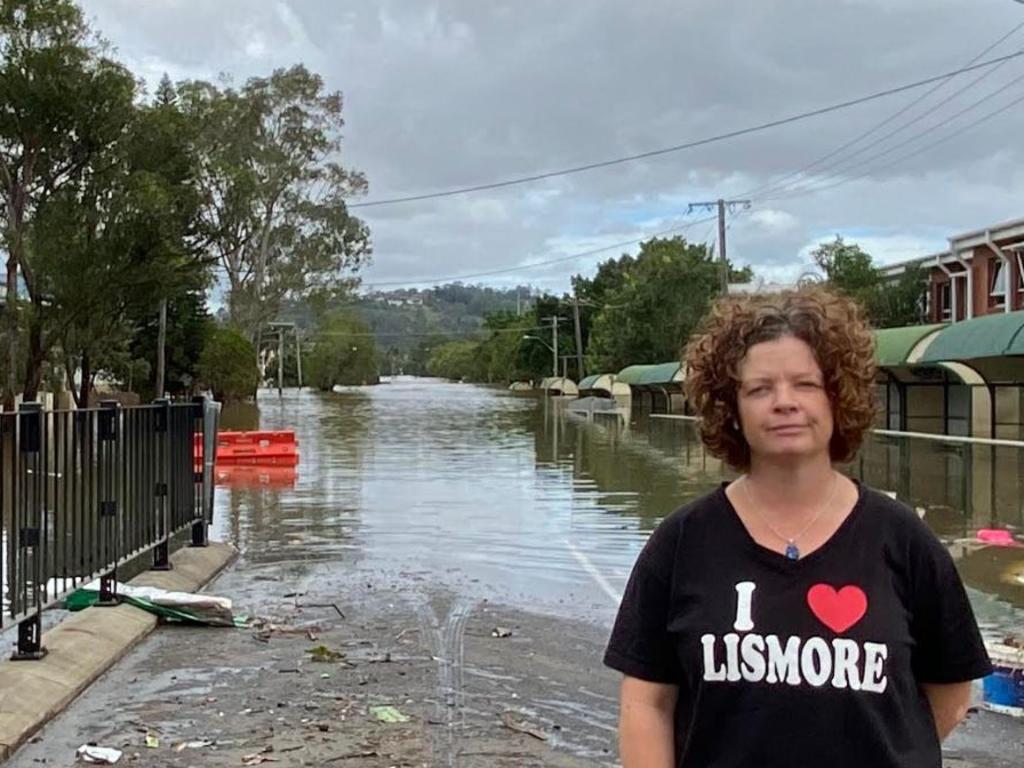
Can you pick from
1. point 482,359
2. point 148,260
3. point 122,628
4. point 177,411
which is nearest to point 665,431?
point 148,260

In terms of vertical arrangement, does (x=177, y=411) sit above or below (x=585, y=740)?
above

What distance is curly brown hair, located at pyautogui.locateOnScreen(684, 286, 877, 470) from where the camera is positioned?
2.27 m

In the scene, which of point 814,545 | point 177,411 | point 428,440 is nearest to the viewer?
point 814,545

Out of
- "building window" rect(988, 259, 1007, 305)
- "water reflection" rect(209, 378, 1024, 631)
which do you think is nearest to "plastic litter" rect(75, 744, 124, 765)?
"water reflection" rect(209, 378, 1024, 631)

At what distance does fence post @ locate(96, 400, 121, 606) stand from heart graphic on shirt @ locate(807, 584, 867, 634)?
240 inches

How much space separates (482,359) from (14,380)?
126m

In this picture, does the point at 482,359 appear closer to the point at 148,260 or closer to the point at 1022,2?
the point at 148,260

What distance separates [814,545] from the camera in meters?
2.14

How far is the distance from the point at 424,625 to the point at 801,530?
6207 millimetres

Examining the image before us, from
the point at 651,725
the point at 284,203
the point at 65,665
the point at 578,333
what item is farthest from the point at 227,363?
the point at 651,725

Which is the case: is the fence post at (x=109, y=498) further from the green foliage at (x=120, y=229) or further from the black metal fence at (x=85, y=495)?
the green foliage at (x=120, y=229)

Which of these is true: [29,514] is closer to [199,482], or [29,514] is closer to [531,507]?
[199,482]

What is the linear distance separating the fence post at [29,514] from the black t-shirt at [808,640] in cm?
442

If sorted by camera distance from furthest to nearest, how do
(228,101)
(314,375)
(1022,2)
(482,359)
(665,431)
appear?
(482,359)
(314,375)
(228,101)
(665,431)
(1022,2)
